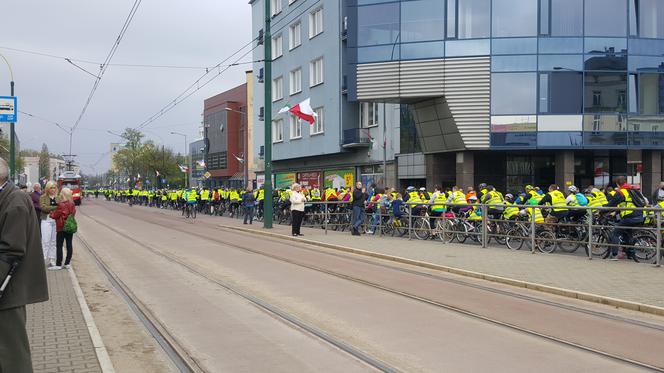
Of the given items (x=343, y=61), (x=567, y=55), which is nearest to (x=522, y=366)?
(x=567, y=55)

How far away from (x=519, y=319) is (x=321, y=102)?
33.7m

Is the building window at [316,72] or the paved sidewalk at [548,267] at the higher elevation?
the building window at [316,72]

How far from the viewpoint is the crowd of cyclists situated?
12.8 meters

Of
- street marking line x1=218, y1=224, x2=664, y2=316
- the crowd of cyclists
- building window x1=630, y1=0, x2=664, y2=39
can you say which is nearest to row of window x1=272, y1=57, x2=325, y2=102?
the crowd of cyclists

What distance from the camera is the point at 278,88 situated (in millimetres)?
47688

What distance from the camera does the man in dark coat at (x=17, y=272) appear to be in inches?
155

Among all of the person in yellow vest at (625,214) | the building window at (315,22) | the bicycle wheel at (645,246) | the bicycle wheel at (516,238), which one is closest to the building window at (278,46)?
the building window at (315,22)

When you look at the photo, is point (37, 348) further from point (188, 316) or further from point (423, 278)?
point (423, 278)

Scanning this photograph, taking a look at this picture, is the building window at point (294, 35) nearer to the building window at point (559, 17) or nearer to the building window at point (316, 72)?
→ the building window at point (316, 72)

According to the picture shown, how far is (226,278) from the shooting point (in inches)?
435

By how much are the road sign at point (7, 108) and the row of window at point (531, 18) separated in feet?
58.8

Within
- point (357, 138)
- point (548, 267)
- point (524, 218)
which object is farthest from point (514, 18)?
point (548, 267)

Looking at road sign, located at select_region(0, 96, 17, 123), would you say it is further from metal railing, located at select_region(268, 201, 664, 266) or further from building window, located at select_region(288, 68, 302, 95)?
building window, located at select_region(288, 68, 302, 95)

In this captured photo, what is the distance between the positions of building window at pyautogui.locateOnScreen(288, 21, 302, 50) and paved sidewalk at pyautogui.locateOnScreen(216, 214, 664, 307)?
29.2 metres
